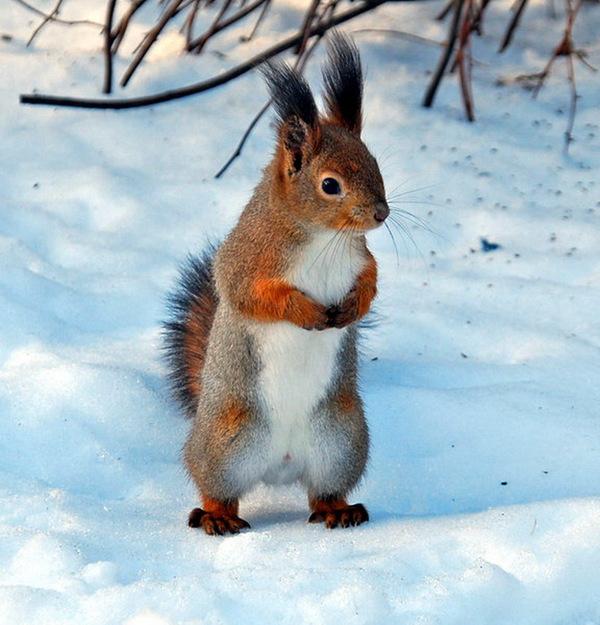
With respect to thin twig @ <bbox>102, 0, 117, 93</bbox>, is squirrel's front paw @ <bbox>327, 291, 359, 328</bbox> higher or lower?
higher

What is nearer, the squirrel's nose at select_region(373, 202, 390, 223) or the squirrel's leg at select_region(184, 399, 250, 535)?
the squirrel's nose at select_region(373, 202, 390, 223)

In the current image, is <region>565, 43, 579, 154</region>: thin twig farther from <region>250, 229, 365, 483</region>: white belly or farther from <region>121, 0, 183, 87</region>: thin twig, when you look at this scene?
<region>250, 229, 365, 483</region>: white belly

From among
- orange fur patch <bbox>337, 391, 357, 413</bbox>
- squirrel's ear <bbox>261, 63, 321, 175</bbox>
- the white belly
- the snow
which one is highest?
squirrel's ear <bbox>261, 63, 321, 175</bbox>

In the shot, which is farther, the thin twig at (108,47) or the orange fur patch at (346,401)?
the thin twig at (108,47)

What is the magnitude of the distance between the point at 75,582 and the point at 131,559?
218 mm

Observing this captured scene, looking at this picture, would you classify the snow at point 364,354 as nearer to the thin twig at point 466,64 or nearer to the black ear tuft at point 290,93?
the thin twig at point 466,64

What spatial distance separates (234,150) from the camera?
16.0 ft

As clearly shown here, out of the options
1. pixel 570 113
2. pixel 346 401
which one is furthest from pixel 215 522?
pixel 570 113

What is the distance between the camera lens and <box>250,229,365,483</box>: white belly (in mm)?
2898

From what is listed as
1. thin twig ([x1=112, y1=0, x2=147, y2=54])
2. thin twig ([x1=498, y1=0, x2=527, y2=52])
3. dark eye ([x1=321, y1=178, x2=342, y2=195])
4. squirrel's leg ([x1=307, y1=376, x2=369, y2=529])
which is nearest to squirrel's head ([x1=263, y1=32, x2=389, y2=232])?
dark eye ([x1=321, y1=178, x2=342, y2=195])

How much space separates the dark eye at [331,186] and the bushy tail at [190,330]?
697 millimetres

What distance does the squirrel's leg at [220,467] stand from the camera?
297 cm

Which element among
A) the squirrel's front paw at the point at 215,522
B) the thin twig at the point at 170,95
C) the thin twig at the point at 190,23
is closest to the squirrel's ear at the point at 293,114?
the squirrel's front paw at the point at 215,522

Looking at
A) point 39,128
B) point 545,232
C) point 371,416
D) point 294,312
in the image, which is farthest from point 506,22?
point 294,312
